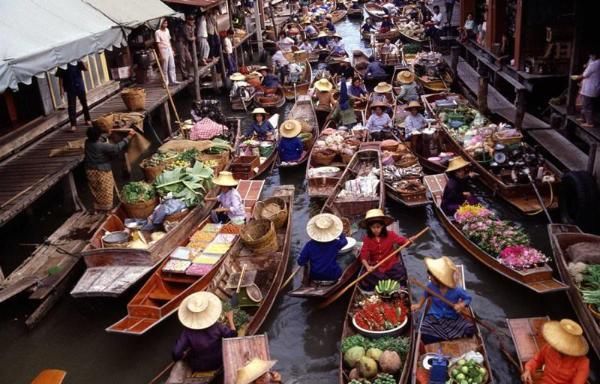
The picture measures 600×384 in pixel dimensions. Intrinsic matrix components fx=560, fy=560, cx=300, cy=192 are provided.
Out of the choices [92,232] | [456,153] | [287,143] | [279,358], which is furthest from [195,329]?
[456,153]

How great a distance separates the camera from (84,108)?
13484mm

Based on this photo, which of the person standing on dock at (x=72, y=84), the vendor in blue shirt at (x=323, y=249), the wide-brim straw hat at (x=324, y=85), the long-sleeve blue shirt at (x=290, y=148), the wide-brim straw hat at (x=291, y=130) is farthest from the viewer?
the wide-brim straw hat at (x=324, y=85)

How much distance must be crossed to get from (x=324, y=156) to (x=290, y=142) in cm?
126

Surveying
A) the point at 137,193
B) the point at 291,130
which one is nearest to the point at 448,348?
the point at 137,193

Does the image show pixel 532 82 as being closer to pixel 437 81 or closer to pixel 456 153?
pixel 456 153

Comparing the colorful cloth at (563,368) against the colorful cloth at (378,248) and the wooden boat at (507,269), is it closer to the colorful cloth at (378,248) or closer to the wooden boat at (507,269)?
the wooden boat at (507,269)

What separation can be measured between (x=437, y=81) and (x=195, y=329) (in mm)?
14049

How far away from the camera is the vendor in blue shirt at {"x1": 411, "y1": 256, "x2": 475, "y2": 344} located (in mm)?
6895

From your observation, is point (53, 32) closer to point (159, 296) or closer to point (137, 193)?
point (137, 193)

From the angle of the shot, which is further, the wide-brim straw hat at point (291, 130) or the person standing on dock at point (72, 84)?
the wide-brim straw hat at point (291, 130)

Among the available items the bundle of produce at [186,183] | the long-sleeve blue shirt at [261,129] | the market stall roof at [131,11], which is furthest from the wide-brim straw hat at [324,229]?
the long-sleeve blue shirt at [261,129]

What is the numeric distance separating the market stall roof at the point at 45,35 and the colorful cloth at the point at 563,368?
7.35 m

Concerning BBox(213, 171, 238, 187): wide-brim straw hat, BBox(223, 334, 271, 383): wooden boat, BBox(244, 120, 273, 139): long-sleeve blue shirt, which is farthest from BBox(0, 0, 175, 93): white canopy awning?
BBox(223, 334, 271, 383): wooden boat

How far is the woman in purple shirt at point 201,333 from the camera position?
648 centimetres
